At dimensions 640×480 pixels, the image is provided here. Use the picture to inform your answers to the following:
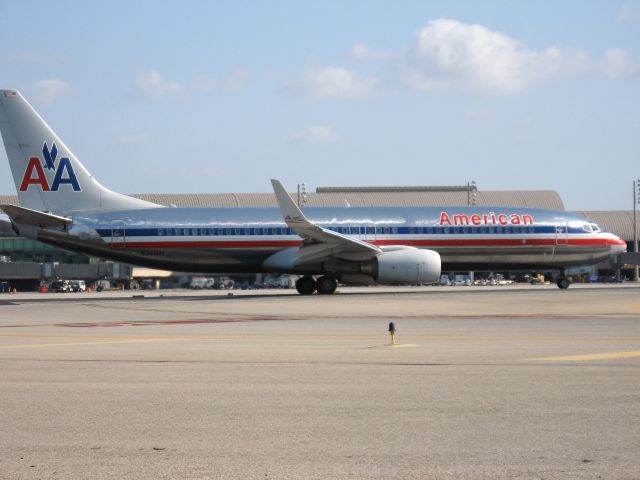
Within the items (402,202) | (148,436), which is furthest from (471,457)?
(402,202)

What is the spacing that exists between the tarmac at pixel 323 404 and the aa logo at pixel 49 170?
2541 cm

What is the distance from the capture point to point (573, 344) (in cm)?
1886

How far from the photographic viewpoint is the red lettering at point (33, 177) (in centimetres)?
4706

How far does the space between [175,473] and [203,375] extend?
6.47m

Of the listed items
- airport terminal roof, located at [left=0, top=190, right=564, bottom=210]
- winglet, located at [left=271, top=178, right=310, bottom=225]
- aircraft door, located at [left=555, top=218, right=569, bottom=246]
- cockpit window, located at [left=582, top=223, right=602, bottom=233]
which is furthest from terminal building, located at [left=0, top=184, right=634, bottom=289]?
winglet, located at [left=271, top=178, right=310, bottom=225]

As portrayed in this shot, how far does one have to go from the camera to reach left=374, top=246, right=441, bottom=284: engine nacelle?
152 ft

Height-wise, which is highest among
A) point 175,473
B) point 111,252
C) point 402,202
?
point 402,202

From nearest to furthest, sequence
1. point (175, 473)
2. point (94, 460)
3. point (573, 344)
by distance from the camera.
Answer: point (175, 473) → point (94, 460) → point (573, 344)

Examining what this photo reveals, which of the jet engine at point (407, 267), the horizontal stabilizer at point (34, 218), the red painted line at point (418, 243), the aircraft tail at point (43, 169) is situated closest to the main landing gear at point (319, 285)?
the red painted line at point (418, 243)

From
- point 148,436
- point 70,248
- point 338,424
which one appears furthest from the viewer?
point 70,248

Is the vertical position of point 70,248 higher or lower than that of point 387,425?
higher

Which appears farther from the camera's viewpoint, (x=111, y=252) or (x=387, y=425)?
(x=111, y=252)

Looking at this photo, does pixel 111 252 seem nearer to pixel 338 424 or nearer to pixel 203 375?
pixel 203 375

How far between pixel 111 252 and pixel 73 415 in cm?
3864
